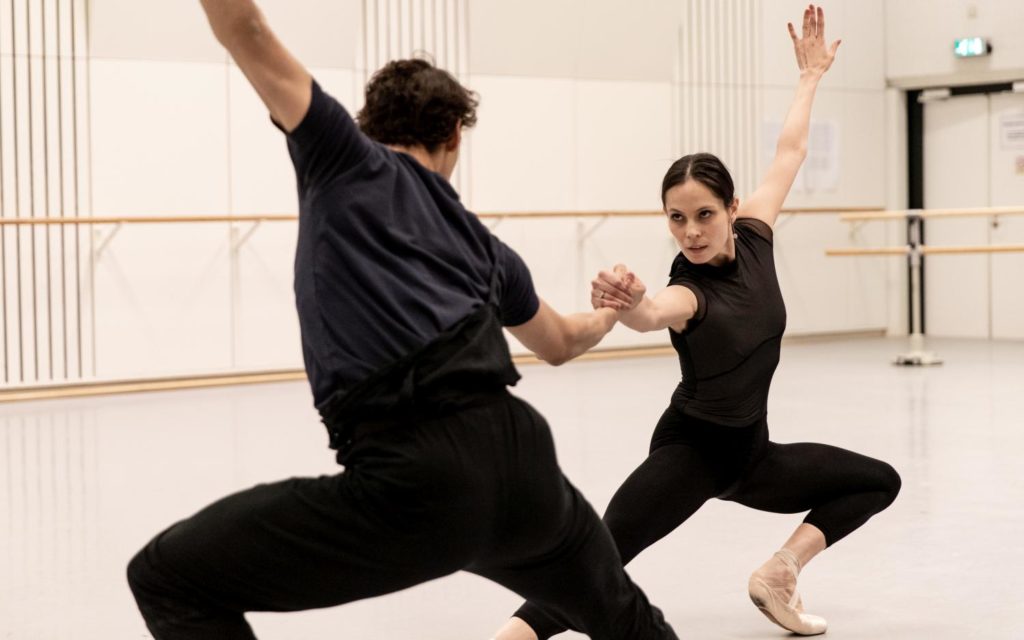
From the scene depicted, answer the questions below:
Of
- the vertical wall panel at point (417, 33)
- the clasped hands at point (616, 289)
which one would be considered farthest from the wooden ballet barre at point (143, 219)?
the clasped hands at point (616, 289)

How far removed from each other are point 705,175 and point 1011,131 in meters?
9.83

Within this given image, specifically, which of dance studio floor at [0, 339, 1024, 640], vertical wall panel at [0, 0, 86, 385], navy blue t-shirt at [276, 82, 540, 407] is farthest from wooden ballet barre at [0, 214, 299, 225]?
navy blue t-shirt at [276, 82, 540, 407]

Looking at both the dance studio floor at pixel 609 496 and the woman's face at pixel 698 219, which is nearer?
the woman's face at pixel 698 219

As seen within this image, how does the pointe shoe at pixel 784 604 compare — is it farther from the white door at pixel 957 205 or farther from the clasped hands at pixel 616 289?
the white door at pixel 957 205

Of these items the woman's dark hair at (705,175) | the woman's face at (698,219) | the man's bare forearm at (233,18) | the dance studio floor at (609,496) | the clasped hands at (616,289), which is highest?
the man's bare forearm at (233,18)

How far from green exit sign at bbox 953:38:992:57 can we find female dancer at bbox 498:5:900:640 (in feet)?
30.6

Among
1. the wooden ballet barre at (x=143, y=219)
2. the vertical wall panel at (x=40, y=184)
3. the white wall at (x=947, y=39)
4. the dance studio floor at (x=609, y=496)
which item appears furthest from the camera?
the white wall at (x=947, y=39)

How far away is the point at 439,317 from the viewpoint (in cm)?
195

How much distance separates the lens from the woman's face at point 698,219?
3021mm

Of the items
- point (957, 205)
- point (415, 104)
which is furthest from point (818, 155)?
point (415, 104)

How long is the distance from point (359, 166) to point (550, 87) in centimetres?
881

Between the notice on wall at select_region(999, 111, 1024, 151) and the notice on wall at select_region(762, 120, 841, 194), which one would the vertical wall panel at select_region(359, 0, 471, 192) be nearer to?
the notice on wall at select_region(762, 120, 841, 194)

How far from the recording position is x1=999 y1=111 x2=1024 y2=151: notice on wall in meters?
11.9

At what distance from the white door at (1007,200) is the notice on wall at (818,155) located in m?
1.36
